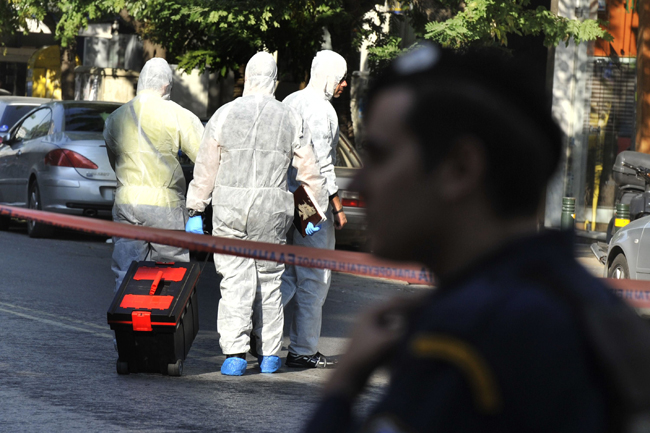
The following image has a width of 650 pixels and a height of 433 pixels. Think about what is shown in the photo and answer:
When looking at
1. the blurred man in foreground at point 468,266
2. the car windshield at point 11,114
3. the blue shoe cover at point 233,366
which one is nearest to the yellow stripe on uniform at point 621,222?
the blue shoe cover at point 233,366

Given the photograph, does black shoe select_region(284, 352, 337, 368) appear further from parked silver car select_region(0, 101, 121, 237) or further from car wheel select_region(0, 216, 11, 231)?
car wheel select_region(0, 216, 11, 231)

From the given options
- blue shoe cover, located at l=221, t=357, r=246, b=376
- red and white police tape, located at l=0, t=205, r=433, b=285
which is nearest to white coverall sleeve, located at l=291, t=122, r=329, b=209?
red and white police tape, located at l=0, t=205, r=433, b=285

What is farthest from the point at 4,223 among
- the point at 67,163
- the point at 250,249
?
the point at 250,249

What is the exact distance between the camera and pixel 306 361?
21.2 ft

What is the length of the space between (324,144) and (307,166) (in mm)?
486

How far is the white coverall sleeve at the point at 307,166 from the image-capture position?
6199 millimetres

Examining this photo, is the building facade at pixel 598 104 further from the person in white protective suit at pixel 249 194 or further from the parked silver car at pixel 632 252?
the person in white protective suit at pixel 249 194

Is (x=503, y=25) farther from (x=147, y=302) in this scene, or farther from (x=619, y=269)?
(x=147, y=302)

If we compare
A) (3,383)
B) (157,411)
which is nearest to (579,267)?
(157,411)

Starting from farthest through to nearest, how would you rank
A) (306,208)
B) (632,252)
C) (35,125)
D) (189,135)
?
(35,125)
(632,252)
(189,135)
(306,208)

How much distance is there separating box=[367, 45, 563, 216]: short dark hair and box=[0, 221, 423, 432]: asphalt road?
3.51 meters

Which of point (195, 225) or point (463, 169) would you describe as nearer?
point (463, 169)

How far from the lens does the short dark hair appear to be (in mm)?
1201

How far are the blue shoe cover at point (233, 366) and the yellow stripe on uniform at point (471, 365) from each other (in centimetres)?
508
